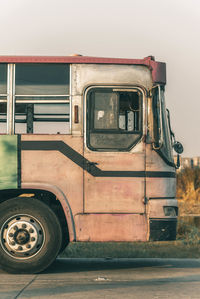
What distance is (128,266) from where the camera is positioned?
34.8 feet

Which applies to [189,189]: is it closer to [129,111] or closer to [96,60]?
[129,111]

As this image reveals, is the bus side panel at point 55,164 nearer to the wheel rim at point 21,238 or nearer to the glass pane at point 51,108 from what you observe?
the glass pane at point 51,108

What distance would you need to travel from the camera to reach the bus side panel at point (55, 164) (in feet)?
31.7

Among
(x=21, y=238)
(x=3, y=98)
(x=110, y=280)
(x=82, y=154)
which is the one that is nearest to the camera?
(x=110, y=280)

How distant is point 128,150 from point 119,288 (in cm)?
228

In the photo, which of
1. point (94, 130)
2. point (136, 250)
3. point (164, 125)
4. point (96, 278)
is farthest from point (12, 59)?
point (136, 250)

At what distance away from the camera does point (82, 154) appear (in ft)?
31.8

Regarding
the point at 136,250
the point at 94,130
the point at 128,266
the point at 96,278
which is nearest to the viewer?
the point at 96,278

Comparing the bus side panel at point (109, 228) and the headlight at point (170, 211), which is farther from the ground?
the headlight at point (170, 211)

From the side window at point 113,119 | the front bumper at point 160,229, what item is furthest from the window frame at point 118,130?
the front bumper at point 160,229

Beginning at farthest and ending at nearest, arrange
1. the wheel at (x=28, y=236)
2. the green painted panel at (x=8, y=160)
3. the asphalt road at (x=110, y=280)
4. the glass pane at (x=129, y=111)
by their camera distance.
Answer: the glass pane at (x=129, y=111), the green painted panel at (x=8, y=160), the wheel at (x=28, y=236), the asphalt road at (x=110, y=280)

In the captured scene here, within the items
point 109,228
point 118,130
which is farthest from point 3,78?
point 109,228

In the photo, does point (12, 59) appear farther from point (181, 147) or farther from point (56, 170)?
point (181, 147)

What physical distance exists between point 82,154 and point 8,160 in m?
1.10
